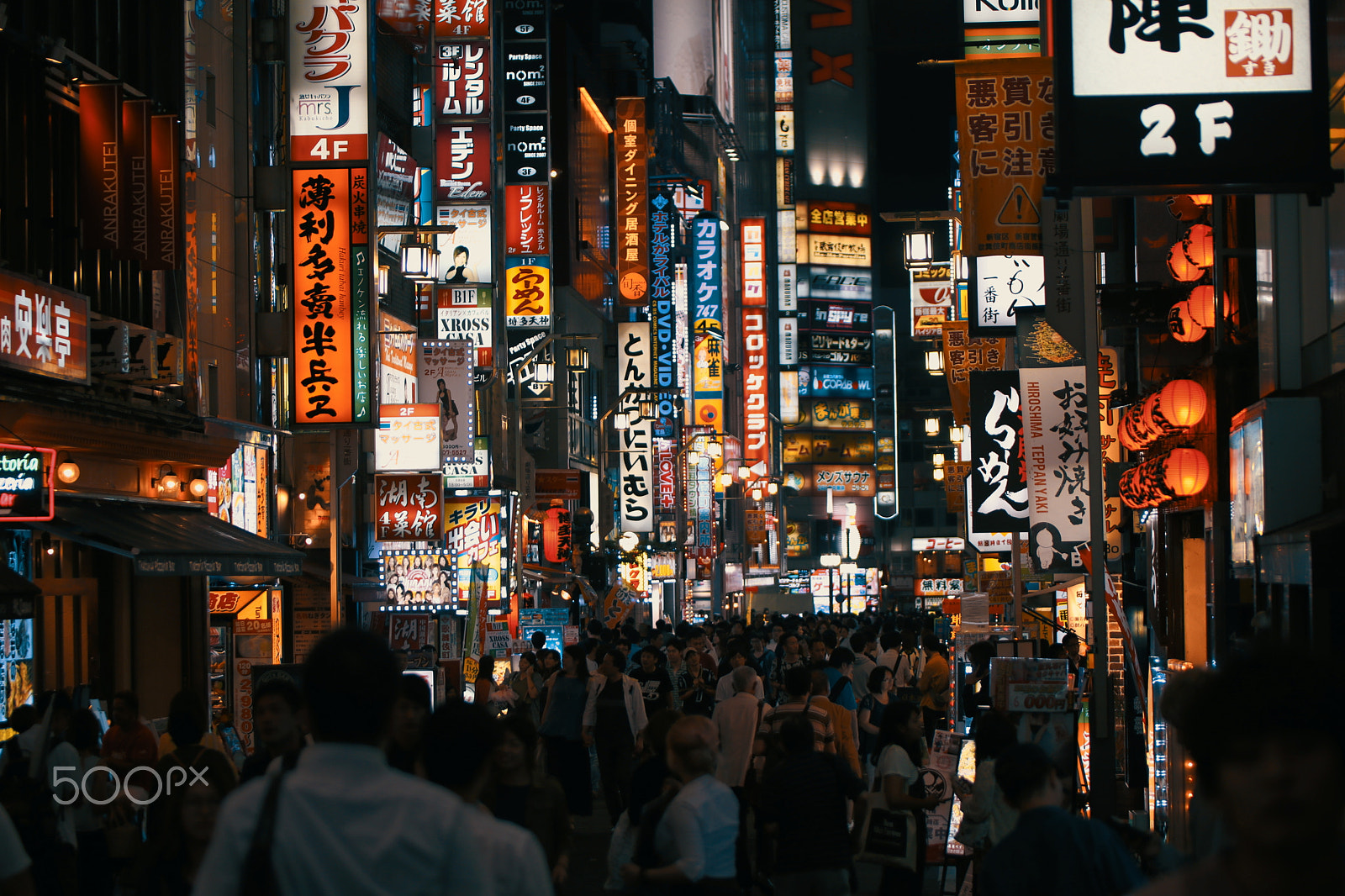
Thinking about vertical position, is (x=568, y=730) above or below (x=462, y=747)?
below

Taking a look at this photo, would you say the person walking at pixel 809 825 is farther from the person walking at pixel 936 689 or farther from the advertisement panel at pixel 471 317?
the advertisement panel at pixel 471 317

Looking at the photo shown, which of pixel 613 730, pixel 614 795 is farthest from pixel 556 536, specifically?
pixel 613 730

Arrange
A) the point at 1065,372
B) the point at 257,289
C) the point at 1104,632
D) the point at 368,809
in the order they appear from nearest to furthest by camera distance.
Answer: the point at 368,809 → the point at 1104,632 → the point at 1065,372 → the point at 257,289

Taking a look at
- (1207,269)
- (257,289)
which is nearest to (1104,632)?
(1207,269)

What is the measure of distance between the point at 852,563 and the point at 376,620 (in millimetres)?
68262

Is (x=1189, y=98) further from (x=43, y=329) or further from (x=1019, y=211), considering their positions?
(x=43, y=329)

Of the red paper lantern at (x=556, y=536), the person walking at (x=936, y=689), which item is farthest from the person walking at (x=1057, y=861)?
the red paper lantern at (x=556, y=536)

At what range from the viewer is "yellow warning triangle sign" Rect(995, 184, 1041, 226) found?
15.5 meters

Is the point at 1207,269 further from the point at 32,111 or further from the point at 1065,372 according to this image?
the point at 32,111

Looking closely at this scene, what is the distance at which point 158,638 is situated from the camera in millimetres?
19125

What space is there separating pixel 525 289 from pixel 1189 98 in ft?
91.6

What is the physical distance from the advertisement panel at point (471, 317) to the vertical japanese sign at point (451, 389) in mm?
4626

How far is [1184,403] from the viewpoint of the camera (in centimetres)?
1722

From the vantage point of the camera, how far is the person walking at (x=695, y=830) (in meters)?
6.62
